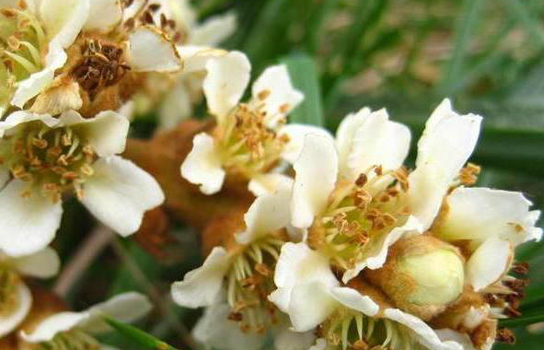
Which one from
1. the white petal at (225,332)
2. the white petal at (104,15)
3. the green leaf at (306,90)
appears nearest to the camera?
the white petal at (104,15)

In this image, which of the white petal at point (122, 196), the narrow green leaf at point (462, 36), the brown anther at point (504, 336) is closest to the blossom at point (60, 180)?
the white petal at point (122, 196)

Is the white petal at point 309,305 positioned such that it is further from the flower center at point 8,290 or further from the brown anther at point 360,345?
the flower center at point 8,290

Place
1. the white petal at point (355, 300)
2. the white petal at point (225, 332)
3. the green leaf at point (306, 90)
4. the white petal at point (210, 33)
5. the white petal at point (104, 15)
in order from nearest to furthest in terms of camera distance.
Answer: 1. the white petal at point (355, 300)
2. the white petal at point (104, 15)
3. the white petal at point (225, 332)
4. the green leaf at point (306, 90)
5. the white petal at point (210, 33)

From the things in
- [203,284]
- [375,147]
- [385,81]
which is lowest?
[385,81]

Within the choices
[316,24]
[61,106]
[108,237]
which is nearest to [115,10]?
[61,106]

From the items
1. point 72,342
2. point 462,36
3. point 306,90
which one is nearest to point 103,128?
point 72,342

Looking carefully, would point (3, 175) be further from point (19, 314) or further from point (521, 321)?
point (521, 321)
